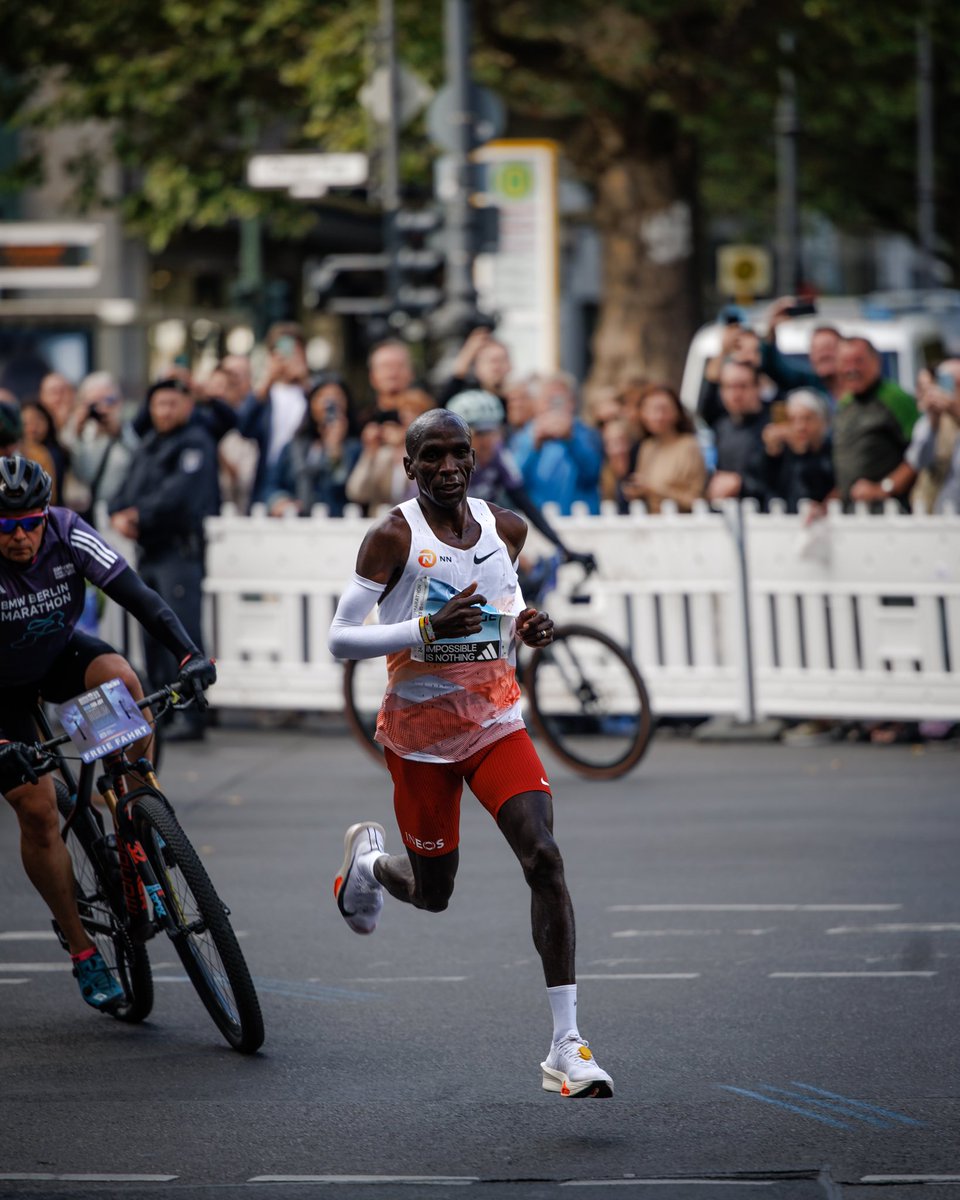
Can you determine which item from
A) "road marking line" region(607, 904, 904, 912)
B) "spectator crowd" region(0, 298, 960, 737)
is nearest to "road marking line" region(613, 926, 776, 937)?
"road marking line" region(607, 904, 904, 912)

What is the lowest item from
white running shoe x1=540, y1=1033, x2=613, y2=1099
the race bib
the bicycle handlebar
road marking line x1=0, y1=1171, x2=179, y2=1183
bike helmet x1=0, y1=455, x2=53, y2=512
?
road marking line x1=0, y1=1171, x2=179, y2=1183

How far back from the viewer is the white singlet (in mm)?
6367

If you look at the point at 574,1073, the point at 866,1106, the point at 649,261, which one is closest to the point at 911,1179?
the point at 866,1106

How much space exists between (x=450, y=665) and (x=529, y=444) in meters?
8.28

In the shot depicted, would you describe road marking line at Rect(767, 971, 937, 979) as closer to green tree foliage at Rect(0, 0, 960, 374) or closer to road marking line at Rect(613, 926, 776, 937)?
road marking line at Rect(613, 926, 776, 937)

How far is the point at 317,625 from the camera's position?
1448 cm

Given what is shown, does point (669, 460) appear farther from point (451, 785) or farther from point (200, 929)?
point (200, 929)

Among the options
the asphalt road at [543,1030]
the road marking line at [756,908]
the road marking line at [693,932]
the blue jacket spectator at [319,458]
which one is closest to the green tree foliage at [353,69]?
the blue jacket spectator at [319,458]

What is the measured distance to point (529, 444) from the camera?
1458cm

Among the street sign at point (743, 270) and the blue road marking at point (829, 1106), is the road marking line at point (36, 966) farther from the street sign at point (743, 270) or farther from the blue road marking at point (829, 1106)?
the street sign at point (743, 270)

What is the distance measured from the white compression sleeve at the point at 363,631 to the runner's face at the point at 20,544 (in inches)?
39.3

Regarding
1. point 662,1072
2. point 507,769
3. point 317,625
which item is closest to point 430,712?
point 507,769

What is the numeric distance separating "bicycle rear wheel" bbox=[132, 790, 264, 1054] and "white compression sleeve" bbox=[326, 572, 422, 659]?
72 cm

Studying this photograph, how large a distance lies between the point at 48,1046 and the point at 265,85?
19.0 meters
